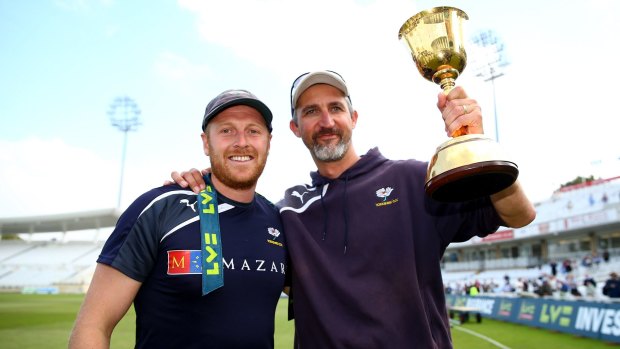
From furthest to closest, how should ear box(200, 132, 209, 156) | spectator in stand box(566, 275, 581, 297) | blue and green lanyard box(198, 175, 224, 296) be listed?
spectator in stand box(566, 275, 581, 297) < ear box(200, 132, 209, 156) < blue and green lanyard box(198, 175, 224, 296)

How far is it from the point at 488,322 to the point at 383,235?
16.8 meters

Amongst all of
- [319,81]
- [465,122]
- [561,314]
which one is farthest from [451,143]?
[561,314]

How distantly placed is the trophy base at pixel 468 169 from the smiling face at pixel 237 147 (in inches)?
44.1

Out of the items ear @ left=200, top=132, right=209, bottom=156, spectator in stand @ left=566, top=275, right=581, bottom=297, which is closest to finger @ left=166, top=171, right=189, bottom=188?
ear @ left=200, top=132, right=209, bottom=156

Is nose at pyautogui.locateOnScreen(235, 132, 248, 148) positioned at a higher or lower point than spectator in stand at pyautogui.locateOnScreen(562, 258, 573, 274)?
higher

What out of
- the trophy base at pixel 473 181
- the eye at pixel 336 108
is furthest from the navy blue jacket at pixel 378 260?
the eye at pixel 336 108

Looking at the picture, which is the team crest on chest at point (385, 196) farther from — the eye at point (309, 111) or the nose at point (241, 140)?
the nose at point (241, 140)

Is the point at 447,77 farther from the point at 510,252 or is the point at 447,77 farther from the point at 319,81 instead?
the point at 510,252

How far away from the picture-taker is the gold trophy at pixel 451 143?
5.98 feet

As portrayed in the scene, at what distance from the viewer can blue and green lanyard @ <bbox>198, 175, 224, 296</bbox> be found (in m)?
2.27

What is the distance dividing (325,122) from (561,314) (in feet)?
45.1

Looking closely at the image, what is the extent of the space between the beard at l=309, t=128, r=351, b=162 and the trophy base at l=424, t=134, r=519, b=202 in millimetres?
917

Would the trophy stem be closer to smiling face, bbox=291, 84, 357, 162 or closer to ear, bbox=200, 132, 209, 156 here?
smiling face, bbox=291, 84, 357, 162

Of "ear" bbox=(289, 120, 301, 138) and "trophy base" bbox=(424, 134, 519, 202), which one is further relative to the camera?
"ear" bbox=(289, 120, 301, 138)
